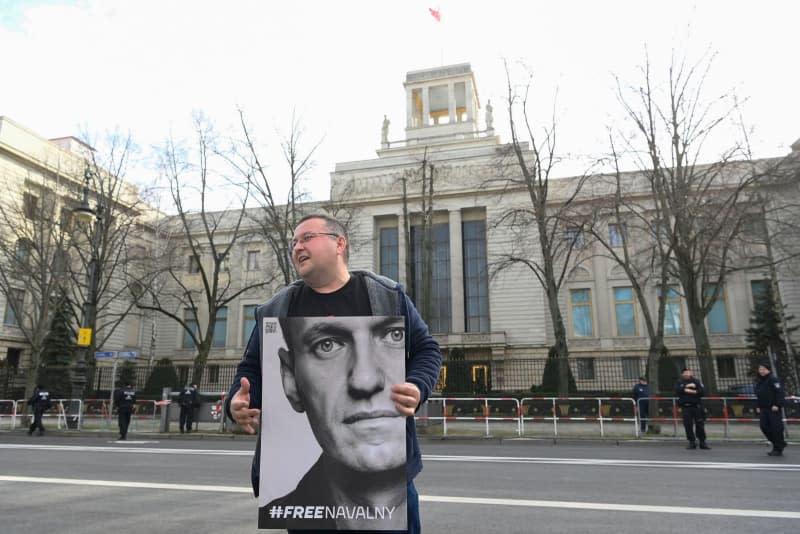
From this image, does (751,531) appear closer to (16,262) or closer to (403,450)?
(403,450)

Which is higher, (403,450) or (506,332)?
(506,332)

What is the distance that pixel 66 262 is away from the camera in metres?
23.6

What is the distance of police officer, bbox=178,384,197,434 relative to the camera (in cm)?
1870

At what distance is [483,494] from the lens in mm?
6566

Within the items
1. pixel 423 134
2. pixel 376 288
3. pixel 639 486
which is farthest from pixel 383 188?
pixel 376 288

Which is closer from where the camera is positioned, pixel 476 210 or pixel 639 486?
pixel 639 486

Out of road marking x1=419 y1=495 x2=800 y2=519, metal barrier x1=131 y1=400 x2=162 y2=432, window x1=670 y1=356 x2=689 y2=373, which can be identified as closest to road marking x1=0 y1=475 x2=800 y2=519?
road marking x1=419 y1=495 x2=800 y2=519

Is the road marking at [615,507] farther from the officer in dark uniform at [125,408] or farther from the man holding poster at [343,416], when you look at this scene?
the officer in dark uniform at [125,408]

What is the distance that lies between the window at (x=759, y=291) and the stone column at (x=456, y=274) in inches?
771

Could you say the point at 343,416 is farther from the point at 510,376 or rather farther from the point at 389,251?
the point at 389,251

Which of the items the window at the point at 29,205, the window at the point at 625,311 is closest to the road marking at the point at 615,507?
the window at the point at 29,205

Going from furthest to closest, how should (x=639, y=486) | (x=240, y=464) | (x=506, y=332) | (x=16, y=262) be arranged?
(x=506, y=332) < (x=16, y=262) < (x=240, y=464) < (x=639, y=486)

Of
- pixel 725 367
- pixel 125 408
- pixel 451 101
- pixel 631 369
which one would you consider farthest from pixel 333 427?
pixel 451 101

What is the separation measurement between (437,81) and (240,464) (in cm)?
5258
